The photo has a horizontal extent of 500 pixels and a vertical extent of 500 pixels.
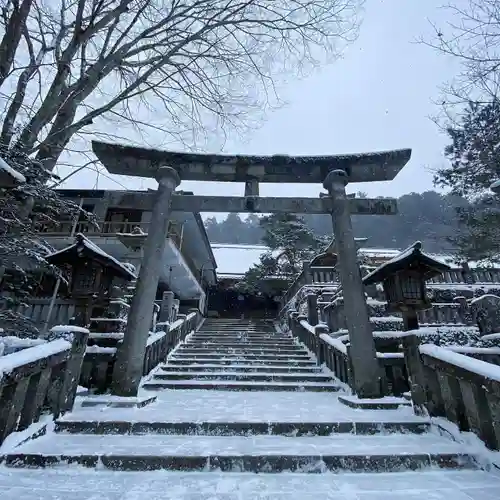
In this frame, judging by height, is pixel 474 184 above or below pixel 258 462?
above

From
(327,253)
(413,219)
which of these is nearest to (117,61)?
(327,253)

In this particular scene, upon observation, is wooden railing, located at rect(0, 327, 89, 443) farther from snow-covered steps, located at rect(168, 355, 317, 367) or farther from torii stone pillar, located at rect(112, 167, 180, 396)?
snow-covered steps, located at rect(168, 355, 317, 367)

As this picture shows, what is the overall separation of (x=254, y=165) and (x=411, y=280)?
4063 millimetres

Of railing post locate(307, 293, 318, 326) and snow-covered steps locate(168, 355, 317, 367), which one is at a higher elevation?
railing post locate(307, 293, 318, 326)

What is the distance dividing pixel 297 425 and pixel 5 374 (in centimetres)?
326

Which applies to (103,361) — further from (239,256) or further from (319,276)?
(239,256)

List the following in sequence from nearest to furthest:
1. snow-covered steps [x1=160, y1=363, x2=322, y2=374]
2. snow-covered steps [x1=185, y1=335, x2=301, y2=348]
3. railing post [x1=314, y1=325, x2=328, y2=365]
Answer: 1. snow-covered steps [x1=160, y1=363, x2=322, y2=374]
2. railing post [x1=314, y1=325, x2=328, y2=365]
3. snow-covered steps [x1=185, y1=335, x2=301, y2=348]

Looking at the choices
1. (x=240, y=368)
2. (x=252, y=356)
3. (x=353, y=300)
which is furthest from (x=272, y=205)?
(x=252, y=356)

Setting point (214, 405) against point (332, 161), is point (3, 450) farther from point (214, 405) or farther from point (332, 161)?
point (332, 161)

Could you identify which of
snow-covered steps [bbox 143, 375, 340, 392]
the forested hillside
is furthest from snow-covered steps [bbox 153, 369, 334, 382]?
the forested hillside

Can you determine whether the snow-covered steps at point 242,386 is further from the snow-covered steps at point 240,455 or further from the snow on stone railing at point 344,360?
the snow-covered steps at point 240,455

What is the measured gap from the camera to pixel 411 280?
4977mm

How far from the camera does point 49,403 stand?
146 inches

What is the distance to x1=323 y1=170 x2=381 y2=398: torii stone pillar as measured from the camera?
4.82 m
